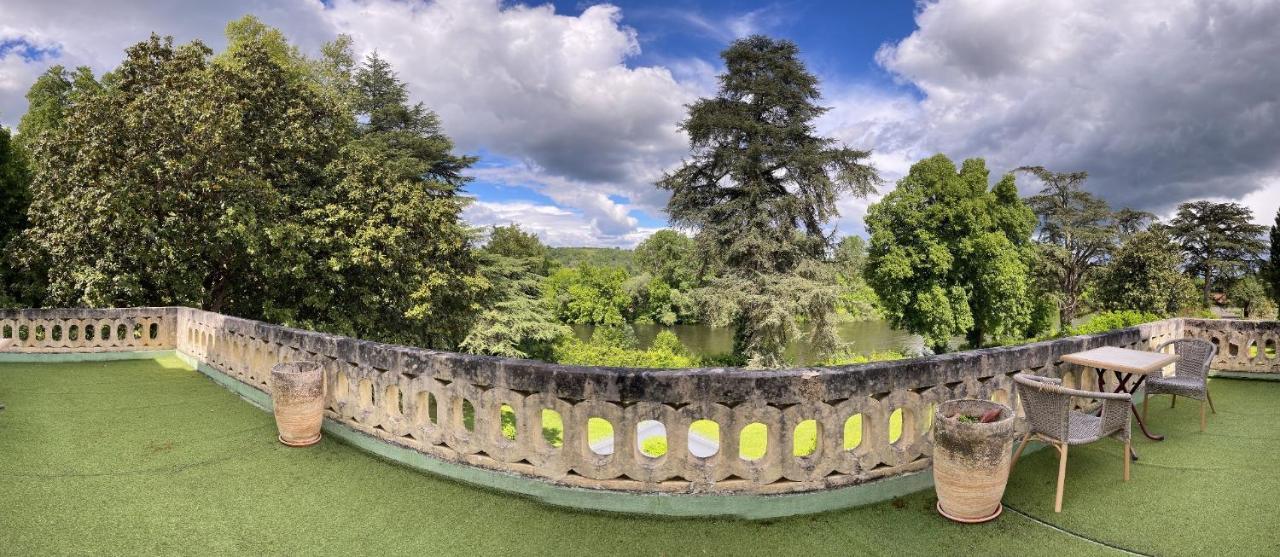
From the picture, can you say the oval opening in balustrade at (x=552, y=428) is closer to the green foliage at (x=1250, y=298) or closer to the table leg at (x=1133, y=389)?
the table leg at (x=1133, y=389)

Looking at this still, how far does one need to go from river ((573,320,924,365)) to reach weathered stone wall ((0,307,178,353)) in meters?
26.3

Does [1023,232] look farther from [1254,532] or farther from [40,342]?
[40,342]

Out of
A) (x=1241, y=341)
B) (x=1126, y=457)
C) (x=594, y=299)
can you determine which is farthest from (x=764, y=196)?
(x=594, y=299)

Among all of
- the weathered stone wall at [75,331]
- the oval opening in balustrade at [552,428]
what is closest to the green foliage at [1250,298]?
the oval opening in balustrade at [552,428]

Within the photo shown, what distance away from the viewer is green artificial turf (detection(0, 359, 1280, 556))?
3.33m

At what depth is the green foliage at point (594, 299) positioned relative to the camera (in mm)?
49500

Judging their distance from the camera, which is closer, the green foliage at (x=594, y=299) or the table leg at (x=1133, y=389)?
the table leg at (x=1133, y=389)

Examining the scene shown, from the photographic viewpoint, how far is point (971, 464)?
343cm

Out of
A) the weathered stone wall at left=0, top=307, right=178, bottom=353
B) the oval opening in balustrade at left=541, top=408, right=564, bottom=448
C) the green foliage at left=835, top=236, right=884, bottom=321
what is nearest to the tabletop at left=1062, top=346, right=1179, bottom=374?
the oval opening in balustrade at left=541, top=408, right=564, bottom=448

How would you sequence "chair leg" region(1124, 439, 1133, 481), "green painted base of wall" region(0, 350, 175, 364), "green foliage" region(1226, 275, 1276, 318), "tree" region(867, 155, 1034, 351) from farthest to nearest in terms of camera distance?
"green foliage" region(1226, 275, 1276, 318), "tree" region(867, 155, 1034, 351), "green painted base of wall" region(0, 350, 175, 364), "chair leg" region(1124, 439, 1133, 481)

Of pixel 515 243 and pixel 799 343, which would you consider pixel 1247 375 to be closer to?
pixel 799 343

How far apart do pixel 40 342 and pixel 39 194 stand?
20.8 feet

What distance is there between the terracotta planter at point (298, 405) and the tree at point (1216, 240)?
158ft

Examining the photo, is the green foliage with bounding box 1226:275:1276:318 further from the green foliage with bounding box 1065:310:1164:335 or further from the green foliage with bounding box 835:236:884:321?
the green foliage with bounding box 835:236:884:321
